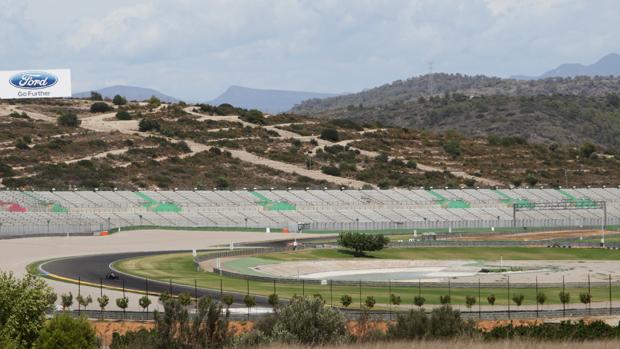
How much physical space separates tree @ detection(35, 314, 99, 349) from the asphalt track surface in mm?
23300

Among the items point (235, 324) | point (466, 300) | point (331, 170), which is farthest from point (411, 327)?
point (331, 170)

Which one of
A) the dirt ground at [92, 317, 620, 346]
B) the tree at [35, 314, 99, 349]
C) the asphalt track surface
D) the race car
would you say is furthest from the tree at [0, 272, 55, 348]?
the race car

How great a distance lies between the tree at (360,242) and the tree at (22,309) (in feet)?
199

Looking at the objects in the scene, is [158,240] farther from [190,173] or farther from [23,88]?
[23,88]

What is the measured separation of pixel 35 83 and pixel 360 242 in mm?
105584

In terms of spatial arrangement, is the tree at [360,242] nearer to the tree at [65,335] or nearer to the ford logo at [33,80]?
the tree at [65,335]

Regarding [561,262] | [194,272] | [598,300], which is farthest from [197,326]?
[561,262]

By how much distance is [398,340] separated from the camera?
4775 centimetres

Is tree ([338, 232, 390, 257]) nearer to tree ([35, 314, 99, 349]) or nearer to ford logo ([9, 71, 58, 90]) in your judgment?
tree ([35, 314, 99, 349])

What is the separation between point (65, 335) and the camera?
4597cm

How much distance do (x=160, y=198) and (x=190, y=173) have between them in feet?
114

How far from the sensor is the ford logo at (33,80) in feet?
643

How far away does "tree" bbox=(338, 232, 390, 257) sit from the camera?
109 m

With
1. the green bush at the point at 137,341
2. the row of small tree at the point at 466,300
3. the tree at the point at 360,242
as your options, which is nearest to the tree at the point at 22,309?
the green bush at the point at 137,341
